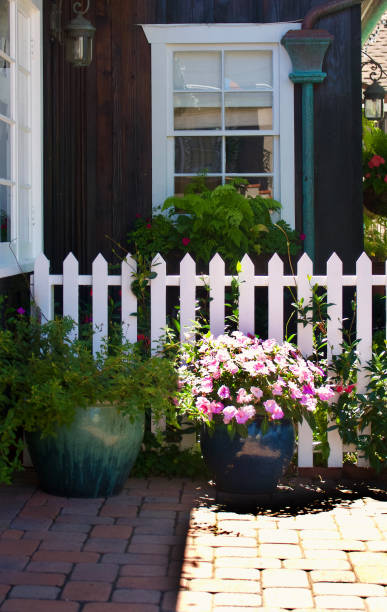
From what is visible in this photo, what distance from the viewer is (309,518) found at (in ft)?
13.6

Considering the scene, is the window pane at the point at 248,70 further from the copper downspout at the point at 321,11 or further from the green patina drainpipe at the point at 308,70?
the copper downspout at the point at 321,11

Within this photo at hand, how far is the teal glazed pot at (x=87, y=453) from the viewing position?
14.2 feet

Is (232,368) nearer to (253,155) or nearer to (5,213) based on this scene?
(5,213)

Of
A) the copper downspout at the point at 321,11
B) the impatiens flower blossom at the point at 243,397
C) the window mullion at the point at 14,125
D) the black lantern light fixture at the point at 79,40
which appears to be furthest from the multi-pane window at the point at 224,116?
the impatiens flower blossom at the point at 243,397

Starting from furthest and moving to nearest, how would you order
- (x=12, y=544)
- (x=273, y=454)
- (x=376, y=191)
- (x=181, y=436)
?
(x=376, y=191) < (x=181, y=436) < (x=273, y=454) < (x=12, y=544)

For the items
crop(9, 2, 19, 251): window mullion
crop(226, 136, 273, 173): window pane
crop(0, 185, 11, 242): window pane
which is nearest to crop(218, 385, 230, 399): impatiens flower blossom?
crop(0, 185, 11, 242): window pane

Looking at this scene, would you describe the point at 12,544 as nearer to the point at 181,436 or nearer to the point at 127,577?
the point at 127,577

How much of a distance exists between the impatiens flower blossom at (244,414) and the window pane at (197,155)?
2832 mm

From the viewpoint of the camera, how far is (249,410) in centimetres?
435

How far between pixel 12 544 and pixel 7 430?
65 cm

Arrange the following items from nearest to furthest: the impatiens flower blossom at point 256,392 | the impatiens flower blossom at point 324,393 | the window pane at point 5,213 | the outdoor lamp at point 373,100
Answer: the impatiens flower blossom at point 256,392
the impatiens flower blossom at point 324,393
the window pane at point 5,213
the outdoor lamp at point 373,100

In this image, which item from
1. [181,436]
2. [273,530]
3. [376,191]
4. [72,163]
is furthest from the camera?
[376,191]

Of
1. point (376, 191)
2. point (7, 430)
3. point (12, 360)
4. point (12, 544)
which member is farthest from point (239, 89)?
point (12, 544)

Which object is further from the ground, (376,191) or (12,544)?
(376,191)
